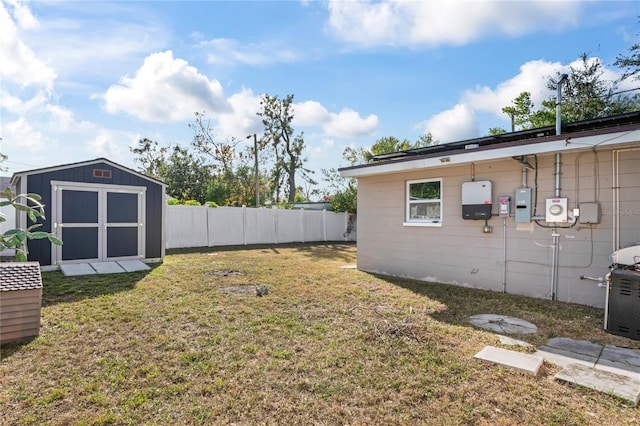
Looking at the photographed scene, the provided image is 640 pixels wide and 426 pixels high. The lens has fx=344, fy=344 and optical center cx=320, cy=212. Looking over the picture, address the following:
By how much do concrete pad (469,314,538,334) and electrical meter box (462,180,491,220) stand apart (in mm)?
2124

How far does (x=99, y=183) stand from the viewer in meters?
8.12

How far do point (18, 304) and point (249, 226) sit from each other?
11070mm

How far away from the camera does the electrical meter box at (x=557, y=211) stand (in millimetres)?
5383

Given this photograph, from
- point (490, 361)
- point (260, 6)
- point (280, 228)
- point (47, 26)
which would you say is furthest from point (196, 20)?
point (280, 228)

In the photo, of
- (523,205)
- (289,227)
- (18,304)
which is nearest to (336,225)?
(289,227)

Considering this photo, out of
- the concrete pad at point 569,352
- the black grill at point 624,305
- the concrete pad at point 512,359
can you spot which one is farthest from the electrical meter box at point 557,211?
the concrete pad at point 512,359

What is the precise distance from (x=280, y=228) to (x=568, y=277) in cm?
1173

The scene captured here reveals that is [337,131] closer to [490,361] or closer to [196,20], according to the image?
[196,20]

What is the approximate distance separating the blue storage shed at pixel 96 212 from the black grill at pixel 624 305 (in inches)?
359

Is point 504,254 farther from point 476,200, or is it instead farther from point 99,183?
point 99,183

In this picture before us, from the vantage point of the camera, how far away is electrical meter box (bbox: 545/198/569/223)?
5.38 meters

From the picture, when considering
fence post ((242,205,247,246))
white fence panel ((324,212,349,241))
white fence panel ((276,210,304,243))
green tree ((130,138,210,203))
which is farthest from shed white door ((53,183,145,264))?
green tree ((130,138,210,203))

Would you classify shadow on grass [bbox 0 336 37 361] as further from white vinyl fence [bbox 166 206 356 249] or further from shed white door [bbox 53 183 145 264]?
white vinyl fence [bbox 166 206 356 249]

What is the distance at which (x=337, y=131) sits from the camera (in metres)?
22.0
